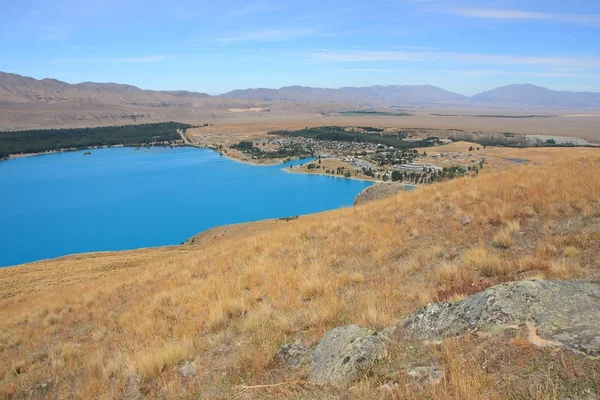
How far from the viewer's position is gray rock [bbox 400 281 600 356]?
2877mm

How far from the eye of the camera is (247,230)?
33094 millimetres

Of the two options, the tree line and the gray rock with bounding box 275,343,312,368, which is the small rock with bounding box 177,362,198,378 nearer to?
the gray rock with bounding box 275,343,312,368

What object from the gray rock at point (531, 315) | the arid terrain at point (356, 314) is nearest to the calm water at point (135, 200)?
the arid terrain at point (356, 314)

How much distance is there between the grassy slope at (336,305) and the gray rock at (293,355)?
0.14m

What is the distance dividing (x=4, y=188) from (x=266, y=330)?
9822 centimetres

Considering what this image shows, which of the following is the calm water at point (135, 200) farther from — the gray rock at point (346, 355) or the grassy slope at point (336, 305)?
the gray rock at point (346, 355)

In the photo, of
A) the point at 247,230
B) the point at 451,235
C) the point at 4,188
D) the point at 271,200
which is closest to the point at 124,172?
the point at 4,188

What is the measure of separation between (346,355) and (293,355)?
33.2 inches

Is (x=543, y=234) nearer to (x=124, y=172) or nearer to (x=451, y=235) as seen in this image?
(x=451, y=235)

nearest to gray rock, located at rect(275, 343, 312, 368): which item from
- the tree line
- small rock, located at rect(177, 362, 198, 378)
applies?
small rock, located at rect(177, 362, 198, 378)

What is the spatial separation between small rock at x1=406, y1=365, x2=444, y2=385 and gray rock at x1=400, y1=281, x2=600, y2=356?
0.61 meters

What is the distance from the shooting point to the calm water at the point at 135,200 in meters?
51.2

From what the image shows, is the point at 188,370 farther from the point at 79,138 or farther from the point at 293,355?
the point at 79,138

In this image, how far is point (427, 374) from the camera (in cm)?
285
